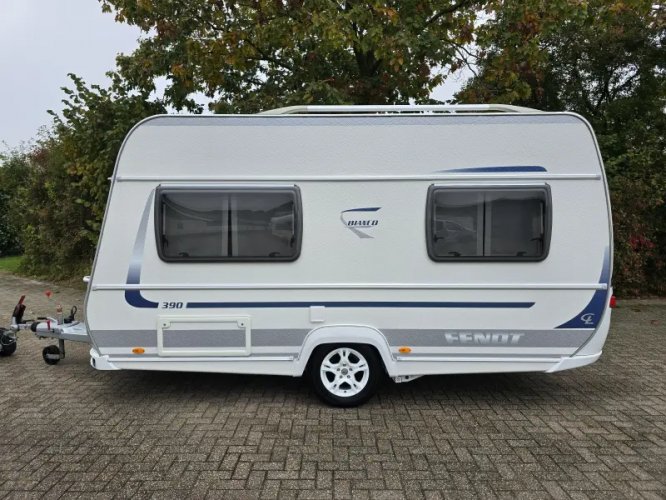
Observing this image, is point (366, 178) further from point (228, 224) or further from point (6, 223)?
point (6, 223)

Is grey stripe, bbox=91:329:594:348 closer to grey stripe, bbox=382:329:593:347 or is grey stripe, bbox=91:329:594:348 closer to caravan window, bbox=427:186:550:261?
grey stripe, bbox=382:329:593:347

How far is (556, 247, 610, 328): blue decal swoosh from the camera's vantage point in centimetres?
454

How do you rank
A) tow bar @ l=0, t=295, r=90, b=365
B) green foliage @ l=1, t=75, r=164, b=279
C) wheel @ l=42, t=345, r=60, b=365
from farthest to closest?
1. green foliage @ l=1, t=75, r=164, b=279
2. wheel @ l=42, t=345, r=60, b=365
3. tow bar @ l=0, t=295, r=90, b=365

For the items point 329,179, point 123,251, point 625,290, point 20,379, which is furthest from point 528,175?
point 625,290

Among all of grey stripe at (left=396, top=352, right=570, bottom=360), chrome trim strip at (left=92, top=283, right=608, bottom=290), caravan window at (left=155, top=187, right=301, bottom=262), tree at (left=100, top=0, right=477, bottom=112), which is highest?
tree at (left=100, top=0, right=477, bottom=112)

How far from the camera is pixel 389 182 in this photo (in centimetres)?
457

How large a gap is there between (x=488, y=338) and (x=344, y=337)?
4.24 ft

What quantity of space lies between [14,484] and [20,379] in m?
2.47

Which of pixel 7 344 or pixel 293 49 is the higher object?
pixel 293 49

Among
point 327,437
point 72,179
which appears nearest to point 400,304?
point 327,437

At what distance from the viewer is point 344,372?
4.71 meters

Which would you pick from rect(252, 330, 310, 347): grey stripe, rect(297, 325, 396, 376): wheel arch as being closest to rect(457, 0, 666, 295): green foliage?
rect(297, 325, 396, 376): wheel arch

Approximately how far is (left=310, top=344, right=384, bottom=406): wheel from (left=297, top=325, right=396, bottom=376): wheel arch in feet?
0.37

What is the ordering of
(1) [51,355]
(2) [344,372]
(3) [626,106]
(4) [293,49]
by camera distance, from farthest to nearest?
(3) [626,106] → (4) [293,49] → (1) [51,355] → (2) [344,372]
